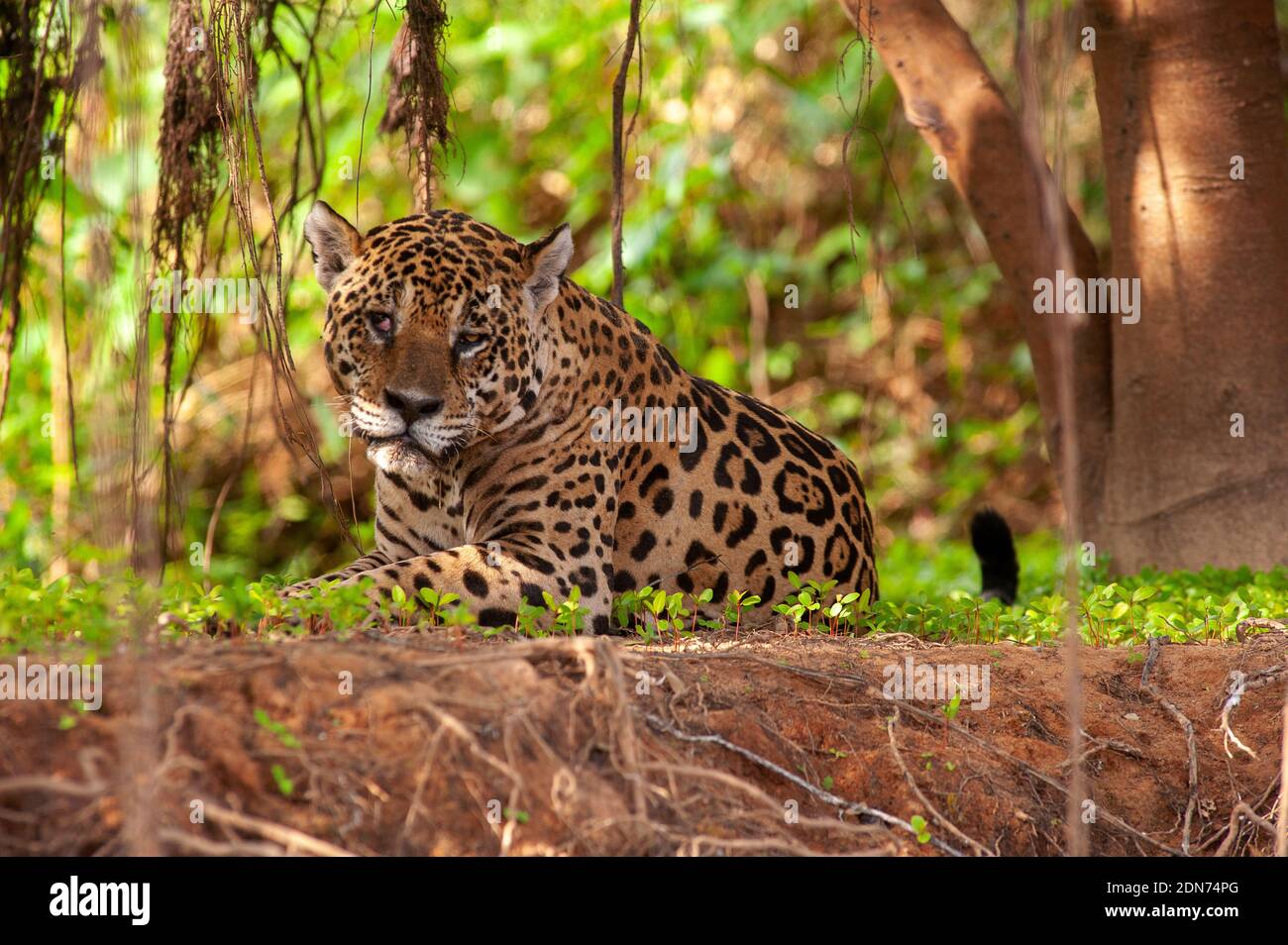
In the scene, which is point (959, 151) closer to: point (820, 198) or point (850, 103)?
point (850, 103)

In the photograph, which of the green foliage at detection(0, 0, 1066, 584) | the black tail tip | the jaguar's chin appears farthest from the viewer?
the green foliage at detection(0, 0, 1066, 584)

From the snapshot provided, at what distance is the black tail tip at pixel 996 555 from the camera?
8.47m

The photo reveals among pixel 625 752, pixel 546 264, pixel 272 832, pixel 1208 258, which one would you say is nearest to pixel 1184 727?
pixel 625 752

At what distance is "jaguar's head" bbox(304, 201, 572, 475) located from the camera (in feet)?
21.0

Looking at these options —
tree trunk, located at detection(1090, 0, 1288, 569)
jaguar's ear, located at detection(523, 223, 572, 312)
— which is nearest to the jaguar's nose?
jaguar's ear, located at detection(523, 223, 572, 312)

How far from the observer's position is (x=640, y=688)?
5.02 meters

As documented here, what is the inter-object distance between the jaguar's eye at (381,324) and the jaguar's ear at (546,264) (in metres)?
0.64

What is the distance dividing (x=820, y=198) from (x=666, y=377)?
8901 millimetres

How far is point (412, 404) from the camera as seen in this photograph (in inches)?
249

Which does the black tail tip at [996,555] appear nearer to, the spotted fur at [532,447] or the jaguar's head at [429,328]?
the spotted fur at [532,447]

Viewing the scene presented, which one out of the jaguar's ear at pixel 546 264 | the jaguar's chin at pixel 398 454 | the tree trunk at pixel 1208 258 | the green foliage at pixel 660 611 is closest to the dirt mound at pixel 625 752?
the green foliage at pixel 660 611

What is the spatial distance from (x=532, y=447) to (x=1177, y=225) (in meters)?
4.10

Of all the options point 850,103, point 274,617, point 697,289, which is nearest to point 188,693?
point 274,617

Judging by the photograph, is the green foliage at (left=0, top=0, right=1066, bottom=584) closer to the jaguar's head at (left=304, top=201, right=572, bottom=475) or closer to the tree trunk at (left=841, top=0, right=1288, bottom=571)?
the tree trunk at (left=841, top=0, right=1288, bottom=571)
